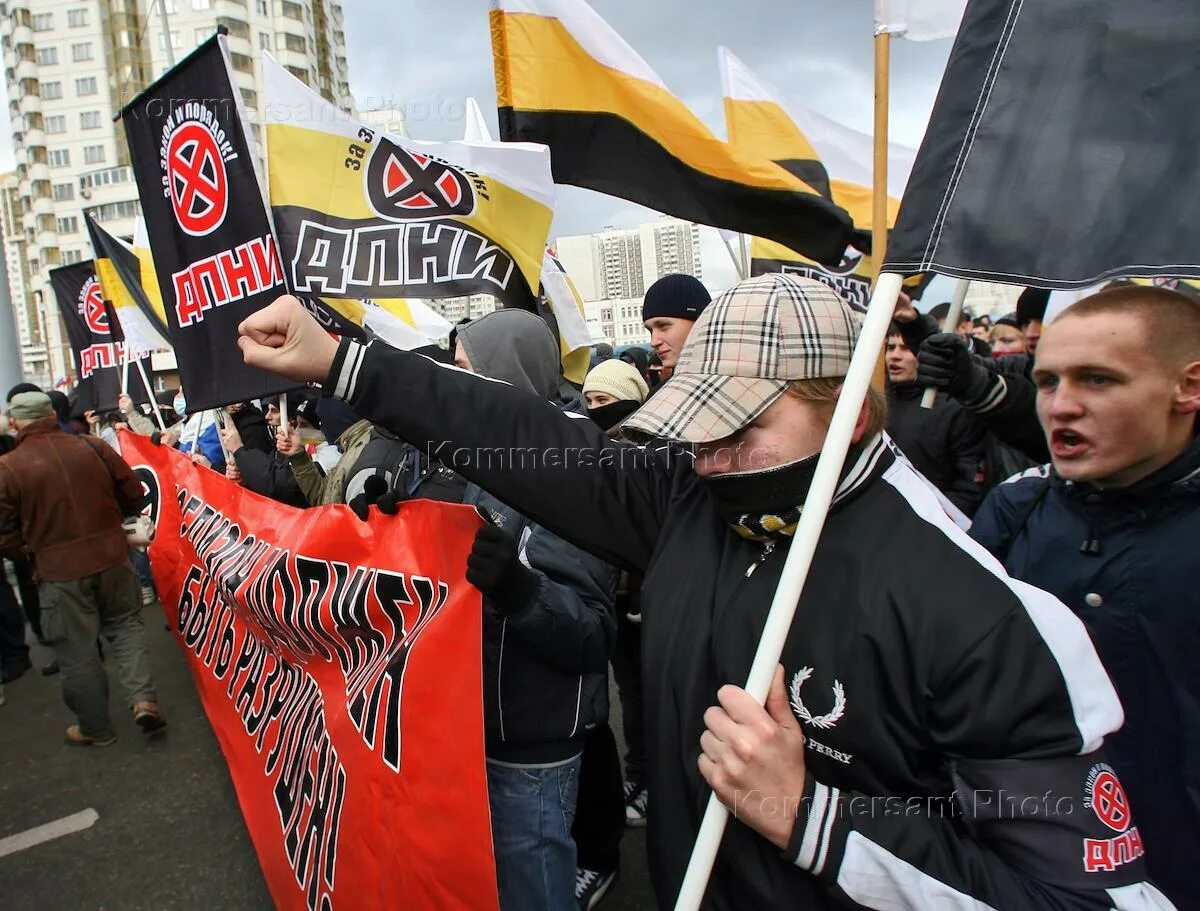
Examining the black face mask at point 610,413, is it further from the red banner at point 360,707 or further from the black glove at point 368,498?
the black glove at point 368,498

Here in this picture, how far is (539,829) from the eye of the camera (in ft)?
6.97

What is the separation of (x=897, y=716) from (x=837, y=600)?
0.18 m

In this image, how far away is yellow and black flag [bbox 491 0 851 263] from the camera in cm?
279

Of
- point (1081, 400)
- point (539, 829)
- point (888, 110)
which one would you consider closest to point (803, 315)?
point (1081, 400)

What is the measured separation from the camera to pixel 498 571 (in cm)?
172

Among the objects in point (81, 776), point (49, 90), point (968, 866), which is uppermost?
point (49, 90)

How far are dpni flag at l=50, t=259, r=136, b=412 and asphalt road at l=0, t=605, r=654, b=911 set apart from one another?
3792mm

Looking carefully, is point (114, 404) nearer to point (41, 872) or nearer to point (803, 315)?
point (41, 872)

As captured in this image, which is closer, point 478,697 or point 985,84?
point 985,84

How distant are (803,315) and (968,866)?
838 mm

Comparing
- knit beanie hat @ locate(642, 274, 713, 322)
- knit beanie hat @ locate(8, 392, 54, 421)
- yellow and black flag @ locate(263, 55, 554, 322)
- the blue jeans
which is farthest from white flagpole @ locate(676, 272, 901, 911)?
knit beanie hat @ locate(8, 392, 54, 421)

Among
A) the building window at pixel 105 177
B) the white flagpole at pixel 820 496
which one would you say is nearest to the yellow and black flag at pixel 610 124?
the white flagpole at pixel 820 496

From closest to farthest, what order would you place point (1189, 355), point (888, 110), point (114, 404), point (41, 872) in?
1. point (1189, 355)
2. point (888, 110)
3. point (41, 872)
4. point (114, 404)

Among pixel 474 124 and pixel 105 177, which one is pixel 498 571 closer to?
pixel 474 124
